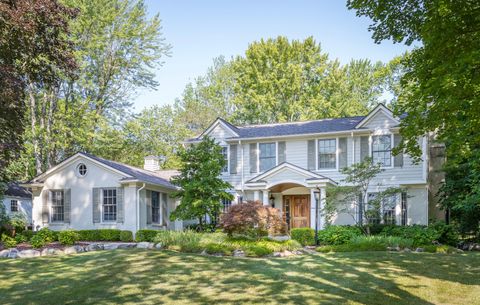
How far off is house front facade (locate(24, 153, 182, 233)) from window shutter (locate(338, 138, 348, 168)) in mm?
9006

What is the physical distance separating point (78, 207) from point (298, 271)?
1380 cm

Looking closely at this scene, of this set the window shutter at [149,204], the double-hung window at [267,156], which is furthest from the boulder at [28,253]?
the double-hung window at [267,156]

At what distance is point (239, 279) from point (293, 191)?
12474 millimetres

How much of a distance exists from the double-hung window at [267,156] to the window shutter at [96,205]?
8.28 meters

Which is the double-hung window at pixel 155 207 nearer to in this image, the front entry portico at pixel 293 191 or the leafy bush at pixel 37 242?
the front entry portico at pixel 293 191

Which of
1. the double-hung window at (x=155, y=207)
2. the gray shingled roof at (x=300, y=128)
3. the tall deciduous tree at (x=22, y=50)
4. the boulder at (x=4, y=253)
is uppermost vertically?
the tall deciduous tree at (x=22, y=50)

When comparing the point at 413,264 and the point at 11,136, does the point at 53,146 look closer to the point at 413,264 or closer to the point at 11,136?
the point at 11,136

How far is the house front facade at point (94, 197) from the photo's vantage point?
20.3 meters

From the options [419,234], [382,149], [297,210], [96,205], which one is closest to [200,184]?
[96,205]

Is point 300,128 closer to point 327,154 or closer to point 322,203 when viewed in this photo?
point 327,154

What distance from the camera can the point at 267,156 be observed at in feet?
74.1

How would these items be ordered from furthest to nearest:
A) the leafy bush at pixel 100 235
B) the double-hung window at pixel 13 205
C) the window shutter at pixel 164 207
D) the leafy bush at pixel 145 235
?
the double-hung window at pixel 13 205 → the window shutter at pixel 164 207 → the leafy bush at pixel 100 235 → the leafy bush at pixel 145 235

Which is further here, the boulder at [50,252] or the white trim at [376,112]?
the white trim at [376,112]

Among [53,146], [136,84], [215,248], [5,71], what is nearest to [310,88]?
[136,84]
